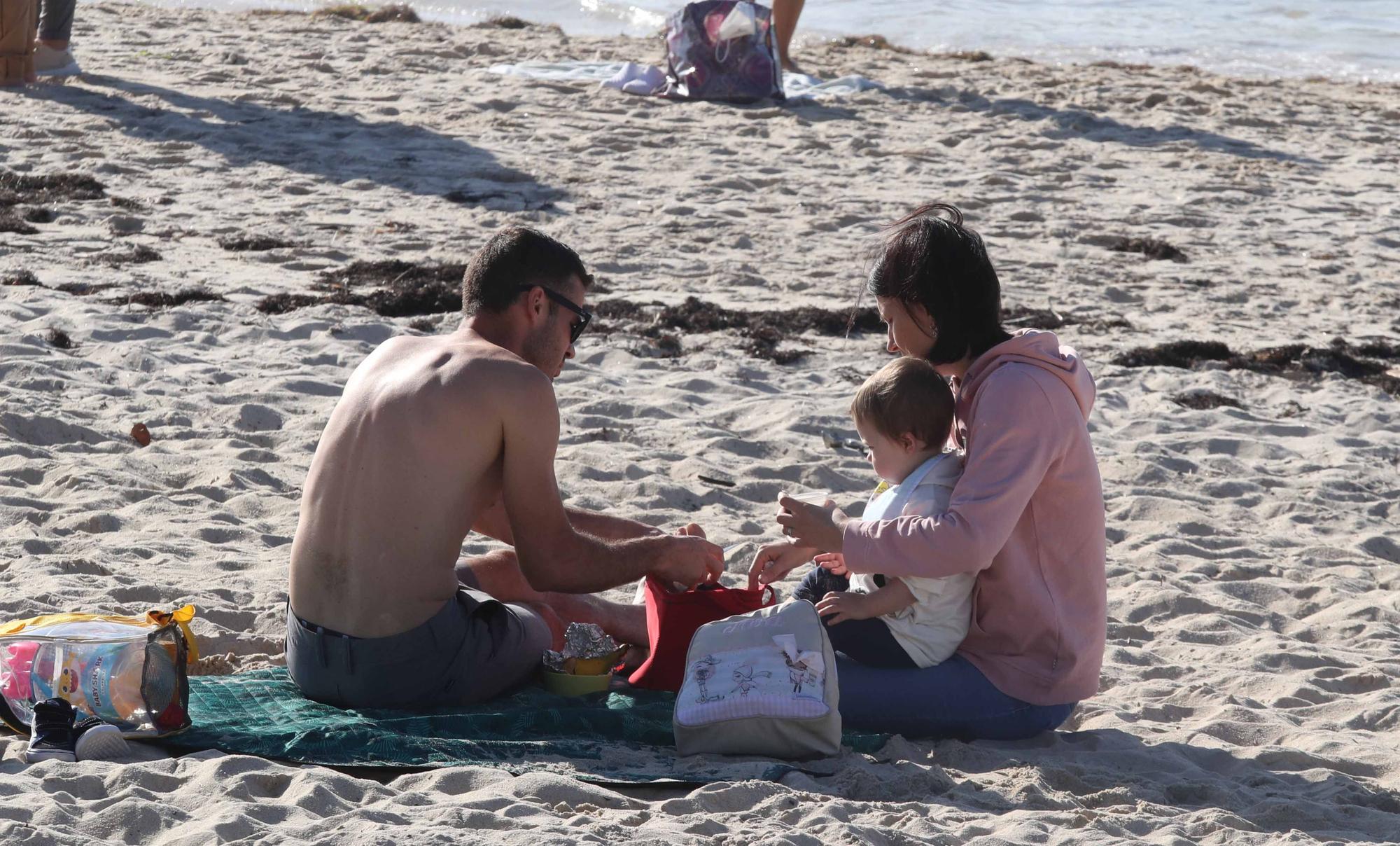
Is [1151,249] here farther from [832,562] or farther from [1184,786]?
[1184,786]

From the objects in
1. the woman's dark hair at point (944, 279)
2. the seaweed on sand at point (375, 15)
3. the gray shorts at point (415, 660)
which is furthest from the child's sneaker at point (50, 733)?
the seaweed on sand at point (375, 15)

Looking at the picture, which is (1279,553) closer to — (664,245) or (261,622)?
(261,622)

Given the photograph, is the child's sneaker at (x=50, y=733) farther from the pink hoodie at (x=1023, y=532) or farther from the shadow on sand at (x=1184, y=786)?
the shadow on sand at (x=1184, y=786)

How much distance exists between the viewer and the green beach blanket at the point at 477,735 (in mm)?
2902

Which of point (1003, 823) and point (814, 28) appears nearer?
point (1003, 823)

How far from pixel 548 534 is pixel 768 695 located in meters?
0.61

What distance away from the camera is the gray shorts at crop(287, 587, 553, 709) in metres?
3.14

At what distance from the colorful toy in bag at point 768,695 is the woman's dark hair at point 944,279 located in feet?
2.22

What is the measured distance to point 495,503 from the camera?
11.6ft

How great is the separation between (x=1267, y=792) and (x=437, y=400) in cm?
196

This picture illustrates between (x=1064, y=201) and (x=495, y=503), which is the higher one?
(x=1064, y=201)

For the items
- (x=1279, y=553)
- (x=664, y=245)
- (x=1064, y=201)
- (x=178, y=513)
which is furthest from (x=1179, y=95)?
(x=178, y=513)

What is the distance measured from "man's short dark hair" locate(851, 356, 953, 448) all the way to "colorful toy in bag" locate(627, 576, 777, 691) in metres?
0.56

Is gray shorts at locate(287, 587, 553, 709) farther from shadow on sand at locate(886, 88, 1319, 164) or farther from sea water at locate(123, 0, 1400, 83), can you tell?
sea water at locate(123, 0, 1400, 83)
